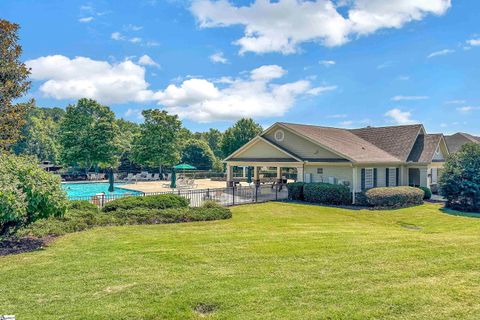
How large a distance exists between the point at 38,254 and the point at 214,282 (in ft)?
15.6

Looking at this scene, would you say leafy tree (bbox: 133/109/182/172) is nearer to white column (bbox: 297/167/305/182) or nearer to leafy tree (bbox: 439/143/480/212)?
white column (bbox: 297/167/305/182)

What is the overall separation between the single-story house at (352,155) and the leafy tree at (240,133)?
23013mm

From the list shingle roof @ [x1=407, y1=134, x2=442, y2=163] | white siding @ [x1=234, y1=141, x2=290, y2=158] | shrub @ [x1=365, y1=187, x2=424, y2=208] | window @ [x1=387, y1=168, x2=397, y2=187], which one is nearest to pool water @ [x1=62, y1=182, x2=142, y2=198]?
white siding @ [x1=234, y1=141, x2=290, y2=158]

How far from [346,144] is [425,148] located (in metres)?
6.57

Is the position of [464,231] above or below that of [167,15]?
below

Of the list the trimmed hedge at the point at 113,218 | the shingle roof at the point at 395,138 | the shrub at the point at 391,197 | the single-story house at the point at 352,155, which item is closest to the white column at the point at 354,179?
the single-story house at the point at 352,155

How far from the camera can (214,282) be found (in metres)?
6.12

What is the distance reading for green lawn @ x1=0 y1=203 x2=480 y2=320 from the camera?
5.06 metres

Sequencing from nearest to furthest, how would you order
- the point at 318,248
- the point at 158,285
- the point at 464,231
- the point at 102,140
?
the point at 158,285
the point at 318,248
the point at 464,231
the point at 102,140

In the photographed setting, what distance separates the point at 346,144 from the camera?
24.0 metres

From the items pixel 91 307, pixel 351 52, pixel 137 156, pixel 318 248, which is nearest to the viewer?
pixel 91 307

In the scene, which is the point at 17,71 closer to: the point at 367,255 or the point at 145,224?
the point at 145,224

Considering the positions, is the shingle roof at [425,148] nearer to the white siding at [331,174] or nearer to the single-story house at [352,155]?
the single-story house at [352,155]

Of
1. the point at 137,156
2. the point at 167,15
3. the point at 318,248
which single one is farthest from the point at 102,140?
the point at 318,248
